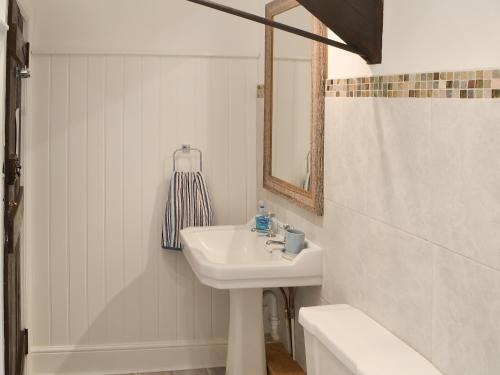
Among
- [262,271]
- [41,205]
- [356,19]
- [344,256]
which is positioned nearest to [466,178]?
[356,19]

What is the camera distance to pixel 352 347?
2.15 m

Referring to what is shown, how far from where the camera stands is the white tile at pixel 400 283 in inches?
81.3

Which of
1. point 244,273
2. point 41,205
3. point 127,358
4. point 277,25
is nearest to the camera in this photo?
point 277,25

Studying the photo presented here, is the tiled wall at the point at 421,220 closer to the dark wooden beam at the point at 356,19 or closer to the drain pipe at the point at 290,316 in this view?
the dark wooden beam at the point at 356,19

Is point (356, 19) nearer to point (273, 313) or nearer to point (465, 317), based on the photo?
point (465, 317)

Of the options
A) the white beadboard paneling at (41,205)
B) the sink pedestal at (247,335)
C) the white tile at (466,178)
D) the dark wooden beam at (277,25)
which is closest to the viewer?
the white tile at (466,178)

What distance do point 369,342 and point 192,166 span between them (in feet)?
6.05

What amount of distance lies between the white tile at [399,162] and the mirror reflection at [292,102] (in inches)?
26.5

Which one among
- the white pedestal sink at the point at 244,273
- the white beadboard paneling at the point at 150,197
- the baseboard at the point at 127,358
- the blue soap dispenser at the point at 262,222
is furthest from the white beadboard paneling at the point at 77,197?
the blue soap dispenser at the point at 262,222

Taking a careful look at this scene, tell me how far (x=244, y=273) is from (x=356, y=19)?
1.08 metres

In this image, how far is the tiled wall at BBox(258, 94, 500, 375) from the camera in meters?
1.77

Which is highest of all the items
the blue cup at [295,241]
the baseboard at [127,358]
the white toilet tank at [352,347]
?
the blue cup at [295,241]

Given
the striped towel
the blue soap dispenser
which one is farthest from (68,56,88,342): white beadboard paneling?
the blue soap dispenser

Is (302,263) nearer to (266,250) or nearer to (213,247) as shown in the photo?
(266,250)
